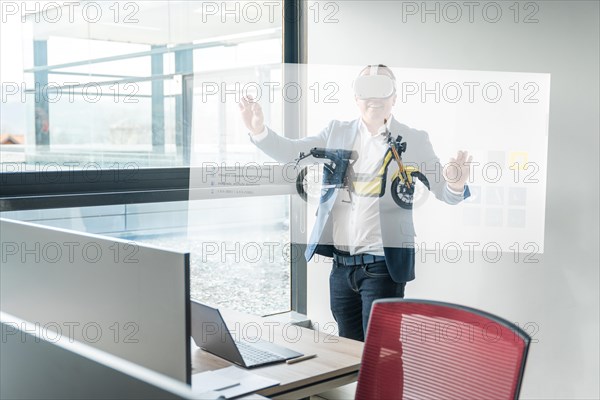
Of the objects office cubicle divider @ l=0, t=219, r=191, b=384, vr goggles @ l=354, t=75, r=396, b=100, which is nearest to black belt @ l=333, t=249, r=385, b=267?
vr goggles @ l=354, t=75, r=396, b=100

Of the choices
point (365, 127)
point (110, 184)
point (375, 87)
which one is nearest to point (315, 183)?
A: point (365, 127)

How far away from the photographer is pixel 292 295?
430cm

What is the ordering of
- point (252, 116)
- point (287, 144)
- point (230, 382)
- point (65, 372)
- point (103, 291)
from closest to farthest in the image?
1. point (65, 372)
2. point (103, 291)
3. point (230, 382)
4. point (252, 116)
5. point (287, 144)

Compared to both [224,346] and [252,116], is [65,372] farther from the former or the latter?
[252,116]

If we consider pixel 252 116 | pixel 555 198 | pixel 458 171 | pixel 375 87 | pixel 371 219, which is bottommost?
pixel 371 219

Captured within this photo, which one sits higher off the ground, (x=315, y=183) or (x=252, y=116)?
(x=252, y=116)

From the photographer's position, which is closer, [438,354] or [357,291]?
[438,354]

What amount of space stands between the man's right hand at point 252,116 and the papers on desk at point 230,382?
189cm

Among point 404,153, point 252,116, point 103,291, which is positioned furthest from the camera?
point 252,116

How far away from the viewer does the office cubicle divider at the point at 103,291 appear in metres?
1.43

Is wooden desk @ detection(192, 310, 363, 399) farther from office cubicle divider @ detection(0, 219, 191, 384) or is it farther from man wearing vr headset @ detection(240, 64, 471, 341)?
A: man wearing vr headset @ detection(240, 64, 471, 341)

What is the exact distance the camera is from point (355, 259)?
3336 millimetres

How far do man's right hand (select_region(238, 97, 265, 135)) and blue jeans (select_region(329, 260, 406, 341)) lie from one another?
0.87 metres

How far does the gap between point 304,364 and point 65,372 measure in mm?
1479
